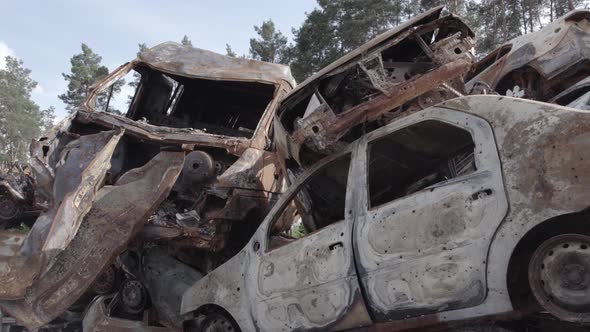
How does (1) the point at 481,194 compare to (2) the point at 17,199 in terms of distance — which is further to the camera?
(2) the point at 17,199

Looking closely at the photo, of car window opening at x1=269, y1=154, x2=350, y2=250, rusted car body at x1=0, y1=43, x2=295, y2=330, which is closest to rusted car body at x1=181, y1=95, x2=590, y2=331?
car window opening at x1=269, y1=154, x2=350, y2=250

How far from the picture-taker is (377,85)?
134 inches

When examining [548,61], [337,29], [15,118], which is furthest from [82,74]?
[548,61]

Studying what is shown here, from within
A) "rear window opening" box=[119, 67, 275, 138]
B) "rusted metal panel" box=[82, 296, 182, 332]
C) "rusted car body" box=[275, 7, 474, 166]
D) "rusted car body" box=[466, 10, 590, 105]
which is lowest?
"rusted metal panel" box=[82, 296, 182, 332]

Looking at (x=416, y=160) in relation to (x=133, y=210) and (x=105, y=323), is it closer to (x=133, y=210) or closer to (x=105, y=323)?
(x=133, y=210)

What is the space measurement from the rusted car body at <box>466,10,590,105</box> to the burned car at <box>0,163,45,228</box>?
581 centimetres

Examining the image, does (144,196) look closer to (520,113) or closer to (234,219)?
(234,219)

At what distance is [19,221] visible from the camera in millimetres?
6340

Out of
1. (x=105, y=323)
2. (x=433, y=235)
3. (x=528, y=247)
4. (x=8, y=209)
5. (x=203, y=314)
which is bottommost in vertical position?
(x=105, y=323)

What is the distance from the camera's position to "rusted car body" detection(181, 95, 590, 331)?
238 centimetres

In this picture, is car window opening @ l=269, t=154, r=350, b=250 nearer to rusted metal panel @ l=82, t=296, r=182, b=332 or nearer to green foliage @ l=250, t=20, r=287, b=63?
rusted metal panel @ l=82, t=296, r=182, b=332

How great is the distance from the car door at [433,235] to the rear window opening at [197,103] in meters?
4.61

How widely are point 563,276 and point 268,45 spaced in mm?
34819

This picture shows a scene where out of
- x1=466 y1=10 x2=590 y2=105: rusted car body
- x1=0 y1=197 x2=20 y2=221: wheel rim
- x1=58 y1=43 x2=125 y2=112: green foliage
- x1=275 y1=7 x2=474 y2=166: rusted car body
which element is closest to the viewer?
x1=275 y1=7 x2=474 y2=166: rusted car body
